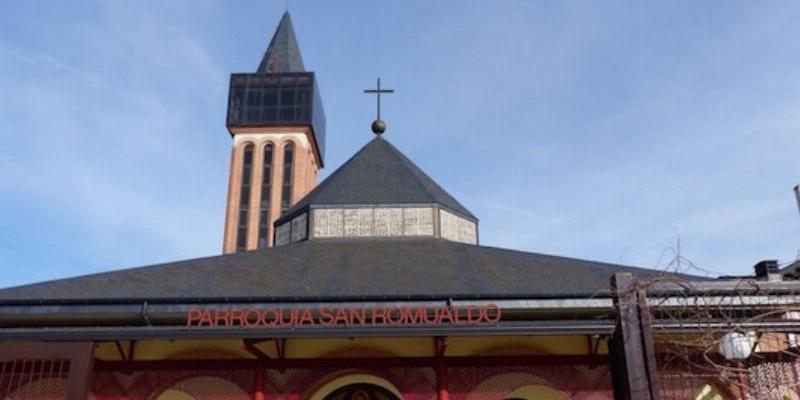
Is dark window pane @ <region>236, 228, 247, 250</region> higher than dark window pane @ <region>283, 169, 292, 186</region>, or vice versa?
dark window pane @ <region>283, 169, 292, 186</region>

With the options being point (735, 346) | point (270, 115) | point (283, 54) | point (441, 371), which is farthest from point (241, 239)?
point (735, 346)

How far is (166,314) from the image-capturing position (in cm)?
1007

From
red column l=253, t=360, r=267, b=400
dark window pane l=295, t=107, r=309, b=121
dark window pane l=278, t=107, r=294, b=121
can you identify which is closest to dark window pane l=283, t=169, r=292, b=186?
dark window pane l=278, t=107, r=294, b=121

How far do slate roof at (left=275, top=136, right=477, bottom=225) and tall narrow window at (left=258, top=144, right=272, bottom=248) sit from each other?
32.6m

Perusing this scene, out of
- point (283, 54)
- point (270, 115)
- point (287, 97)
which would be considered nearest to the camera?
point (270, 115)

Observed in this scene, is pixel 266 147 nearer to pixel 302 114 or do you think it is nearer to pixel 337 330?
pixel 302 114

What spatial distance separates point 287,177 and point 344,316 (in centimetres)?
4552

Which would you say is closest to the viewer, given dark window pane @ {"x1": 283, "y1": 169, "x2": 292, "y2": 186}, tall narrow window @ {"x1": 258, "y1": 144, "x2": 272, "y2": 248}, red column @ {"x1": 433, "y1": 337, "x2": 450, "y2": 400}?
red column @ {"x1": 433, "y1": 337, "x2": 450, "y2": 400}

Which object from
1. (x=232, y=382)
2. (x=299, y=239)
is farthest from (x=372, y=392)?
(x=299, y=239)

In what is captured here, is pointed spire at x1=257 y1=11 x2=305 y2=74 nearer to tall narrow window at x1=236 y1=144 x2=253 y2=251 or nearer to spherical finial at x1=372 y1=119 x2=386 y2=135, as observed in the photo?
tall narrow window at x1=236 y1=144 x2=253 y2=251

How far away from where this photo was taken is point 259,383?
1037cm

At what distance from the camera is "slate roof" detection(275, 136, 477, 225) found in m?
17.0

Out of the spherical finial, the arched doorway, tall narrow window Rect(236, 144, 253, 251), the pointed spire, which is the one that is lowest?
the arched doorway

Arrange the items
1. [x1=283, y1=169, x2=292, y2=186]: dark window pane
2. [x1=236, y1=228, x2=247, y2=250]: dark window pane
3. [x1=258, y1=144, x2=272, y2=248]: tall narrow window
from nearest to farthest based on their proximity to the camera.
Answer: [x1=236, y1=228, x2=247, y2=250]: dark window pane → [x1=258, y1=144, x2=272, y2=248]: tall narrow window → [x1=283, y1=169, x2=292, y2=186]: dark window pane
